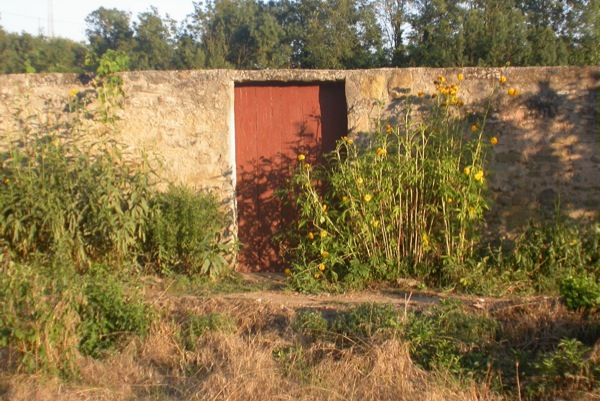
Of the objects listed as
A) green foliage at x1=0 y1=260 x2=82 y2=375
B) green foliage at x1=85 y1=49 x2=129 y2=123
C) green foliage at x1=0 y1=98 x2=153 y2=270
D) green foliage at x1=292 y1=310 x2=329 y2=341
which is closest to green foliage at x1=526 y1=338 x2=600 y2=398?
green foliage at x1=292 y1=310 x2=329 y2=341

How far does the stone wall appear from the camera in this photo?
6.31 meters

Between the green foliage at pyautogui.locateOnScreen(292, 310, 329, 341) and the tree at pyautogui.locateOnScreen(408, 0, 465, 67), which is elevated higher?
the tree at pyautogui.locateOnScreen(408, 0, 465, 67)

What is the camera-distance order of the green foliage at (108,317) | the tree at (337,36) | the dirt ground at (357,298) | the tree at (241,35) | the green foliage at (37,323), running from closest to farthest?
the green foliage at (37,323) → the green foliage at (108,317) → the dirt ground at (357,298) → the tree at (337,36) → the tree at (241,35)

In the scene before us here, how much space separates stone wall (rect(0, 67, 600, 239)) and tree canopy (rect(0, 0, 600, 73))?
2562 mm

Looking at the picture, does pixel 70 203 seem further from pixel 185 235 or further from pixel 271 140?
pixel 271 140

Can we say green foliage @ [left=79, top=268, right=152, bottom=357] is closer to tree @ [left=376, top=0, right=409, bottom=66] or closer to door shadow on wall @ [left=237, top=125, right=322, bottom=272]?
door shadow on wall @ [left=237, top=125, right=322, bottom=272]

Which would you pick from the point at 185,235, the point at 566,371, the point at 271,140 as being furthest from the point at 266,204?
the point at 566,371

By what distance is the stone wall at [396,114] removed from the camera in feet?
20.7

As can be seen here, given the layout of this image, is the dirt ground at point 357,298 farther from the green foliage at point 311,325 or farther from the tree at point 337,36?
the tree at point 337,36

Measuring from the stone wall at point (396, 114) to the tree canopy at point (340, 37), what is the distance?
2562mm

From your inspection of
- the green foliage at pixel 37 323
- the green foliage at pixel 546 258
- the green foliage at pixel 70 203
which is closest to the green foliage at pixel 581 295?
the green foliage at pixel 546 258

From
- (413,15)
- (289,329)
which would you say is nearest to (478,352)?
(289,329)

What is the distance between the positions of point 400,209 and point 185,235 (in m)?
1.97

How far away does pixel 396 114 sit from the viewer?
21.4 feet
